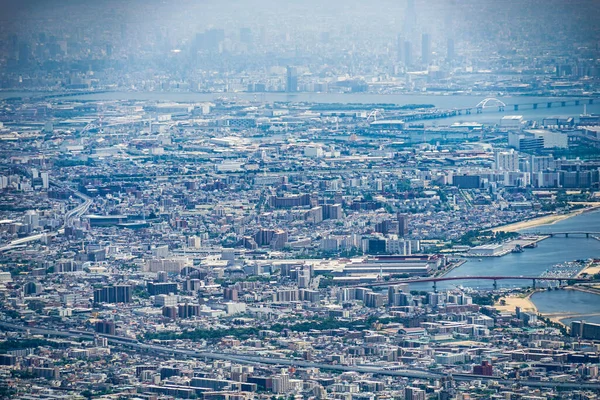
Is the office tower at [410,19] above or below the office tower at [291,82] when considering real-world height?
above

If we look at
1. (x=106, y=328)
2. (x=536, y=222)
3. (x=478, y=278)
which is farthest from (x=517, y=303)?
(x=536, y=222)

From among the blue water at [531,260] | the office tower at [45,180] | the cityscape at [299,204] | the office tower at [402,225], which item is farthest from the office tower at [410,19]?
the blue water at [531,260]

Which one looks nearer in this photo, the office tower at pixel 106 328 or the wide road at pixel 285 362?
the wide road at pixel 285 362

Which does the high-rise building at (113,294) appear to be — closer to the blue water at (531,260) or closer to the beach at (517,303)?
the blue water at (531,260)

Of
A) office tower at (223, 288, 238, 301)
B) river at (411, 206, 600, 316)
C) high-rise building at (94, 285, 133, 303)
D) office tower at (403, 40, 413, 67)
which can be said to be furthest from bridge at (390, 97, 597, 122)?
high-rise building at (94, 285, 133, 303)

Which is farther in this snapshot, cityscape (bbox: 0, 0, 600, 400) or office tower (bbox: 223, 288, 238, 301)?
office tower (bbox: 223, 288, 238, 301)

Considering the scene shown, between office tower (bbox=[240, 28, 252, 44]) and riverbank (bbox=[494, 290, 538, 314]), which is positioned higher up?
office tower (bbox=[240, 28, 252, 44])

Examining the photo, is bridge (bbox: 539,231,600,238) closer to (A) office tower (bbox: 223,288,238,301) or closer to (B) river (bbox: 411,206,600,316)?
(B) river (bbox: 411,206,600,316)

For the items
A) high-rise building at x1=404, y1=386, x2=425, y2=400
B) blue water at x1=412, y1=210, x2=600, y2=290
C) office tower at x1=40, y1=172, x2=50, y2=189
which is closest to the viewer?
high-rise building at x1=404, y1=386, x2=425, y2=400

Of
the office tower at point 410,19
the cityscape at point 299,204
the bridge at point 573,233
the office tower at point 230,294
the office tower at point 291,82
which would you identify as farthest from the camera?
the office tower at point 410,19
